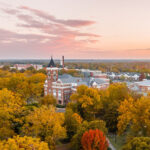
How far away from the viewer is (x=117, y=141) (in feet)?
98.7

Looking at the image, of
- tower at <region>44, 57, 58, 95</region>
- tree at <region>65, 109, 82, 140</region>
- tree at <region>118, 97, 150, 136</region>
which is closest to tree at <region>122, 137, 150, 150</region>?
tree at <region>118, 97, 150, 136</region>

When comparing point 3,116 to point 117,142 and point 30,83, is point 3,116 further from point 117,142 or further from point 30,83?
point 30,83

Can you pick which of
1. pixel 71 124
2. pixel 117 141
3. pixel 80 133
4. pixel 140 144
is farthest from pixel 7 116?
pixel 117 141

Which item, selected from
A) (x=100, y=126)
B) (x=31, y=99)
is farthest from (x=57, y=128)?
(x=31, y=99)

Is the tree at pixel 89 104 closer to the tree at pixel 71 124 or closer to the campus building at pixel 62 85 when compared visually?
the tree at pixel 71 124

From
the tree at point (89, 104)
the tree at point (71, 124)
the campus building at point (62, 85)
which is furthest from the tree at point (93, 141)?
the campus building at point (62, 85)

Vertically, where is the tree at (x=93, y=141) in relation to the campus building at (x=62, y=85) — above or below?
below

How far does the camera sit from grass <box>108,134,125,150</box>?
28.5 m

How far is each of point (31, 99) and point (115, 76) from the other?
83.6 metres

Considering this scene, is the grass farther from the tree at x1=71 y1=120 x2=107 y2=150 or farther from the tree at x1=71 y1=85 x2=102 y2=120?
the tree at x1=71 y1=85 x2=102 y2=120

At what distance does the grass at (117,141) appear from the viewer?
93.5 ft

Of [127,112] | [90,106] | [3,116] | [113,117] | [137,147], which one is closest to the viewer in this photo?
[137,147]

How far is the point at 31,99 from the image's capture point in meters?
54.5

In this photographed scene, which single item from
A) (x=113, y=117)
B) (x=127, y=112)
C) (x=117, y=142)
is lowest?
(x=117, y=142)
